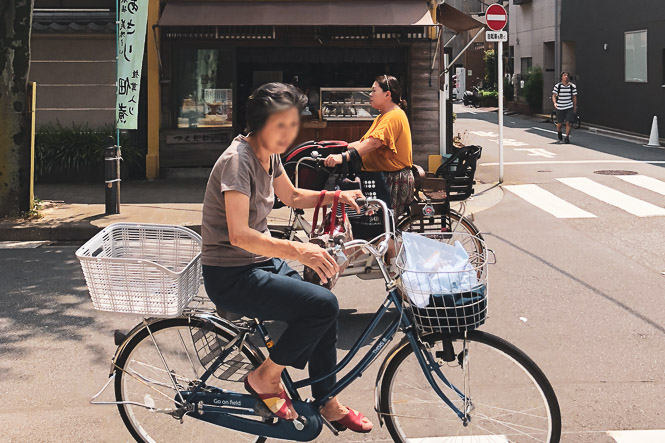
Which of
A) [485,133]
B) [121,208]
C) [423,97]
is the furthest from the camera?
[485,133]

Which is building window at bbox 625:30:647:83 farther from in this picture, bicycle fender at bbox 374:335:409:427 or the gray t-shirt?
the gray t-shirt

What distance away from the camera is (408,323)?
3812mm

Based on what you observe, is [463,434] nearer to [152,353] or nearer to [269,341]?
[269,341]

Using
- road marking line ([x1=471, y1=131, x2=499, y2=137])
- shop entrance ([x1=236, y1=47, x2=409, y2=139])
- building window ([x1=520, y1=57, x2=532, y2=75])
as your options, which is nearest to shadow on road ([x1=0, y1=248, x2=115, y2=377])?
shop entrance ([x1=236, y1=47, x2=409, y2=139])

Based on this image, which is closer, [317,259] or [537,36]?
[317,259]

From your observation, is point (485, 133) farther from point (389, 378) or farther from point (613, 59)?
point (389, 378)

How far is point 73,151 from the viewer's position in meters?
14.7

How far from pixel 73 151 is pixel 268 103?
39.0 feet

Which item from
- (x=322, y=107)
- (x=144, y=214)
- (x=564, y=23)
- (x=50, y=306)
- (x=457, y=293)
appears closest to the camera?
(x=457, y=293)

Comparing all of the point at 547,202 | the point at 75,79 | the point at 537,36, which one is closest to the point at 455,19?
the point at 547,202

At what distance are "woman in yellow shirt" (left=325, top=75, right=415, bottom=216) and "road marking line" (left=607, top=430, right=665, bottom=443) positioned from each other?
121 inches

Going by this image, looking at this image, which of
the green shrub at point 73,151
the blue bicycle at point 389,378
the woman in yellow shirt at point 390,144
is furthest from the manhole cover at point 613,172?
the blue bicycle at point 389,378

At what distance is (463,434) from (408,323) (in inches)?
24.4

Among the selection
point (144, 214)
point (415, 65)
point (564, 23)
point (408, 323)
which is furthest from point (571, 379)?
point (564, 23)
